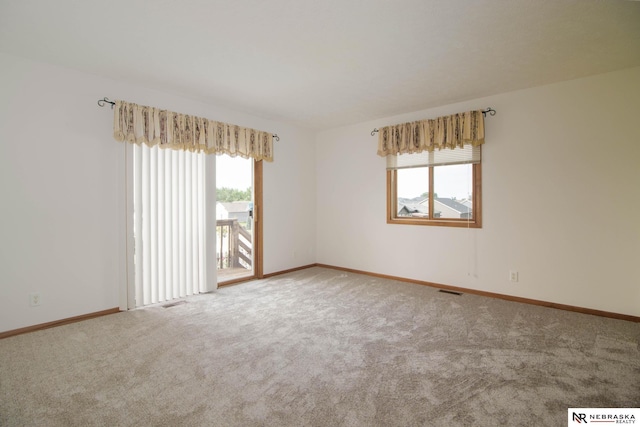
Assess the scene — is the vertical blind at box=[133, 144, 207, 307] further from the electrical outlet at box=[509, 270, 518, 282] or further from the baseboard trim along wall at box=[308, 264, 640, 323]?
the electrical outlet at box=[509, 270, 518, 282]

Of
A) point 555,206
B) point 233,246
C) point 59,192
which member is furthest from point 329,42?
point 233,246

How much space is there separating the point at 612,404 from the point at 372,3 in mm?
2857

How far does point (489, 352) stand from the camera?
2441 mm

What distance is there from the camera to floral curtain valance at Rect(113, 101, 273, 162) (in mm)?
3355

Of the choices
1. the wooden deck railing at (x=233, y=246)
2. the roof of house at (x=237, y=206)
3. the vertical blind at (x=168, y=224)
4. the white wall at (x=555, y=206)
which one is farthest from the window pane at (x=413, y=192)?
the vertical blind at (x=168, y=224)

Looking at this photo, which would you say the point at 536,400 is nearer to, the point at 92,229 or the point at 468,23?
the point at 468,23

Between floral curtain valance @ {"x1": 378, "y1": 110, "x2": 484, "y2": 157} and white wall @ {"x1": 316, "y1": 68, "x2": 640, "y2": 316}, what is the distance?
17 centimetres

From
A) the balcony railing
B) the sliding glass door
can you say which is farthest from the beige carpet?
the balcony railing

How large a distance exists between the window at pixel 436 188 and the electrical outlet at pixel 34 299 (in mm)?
4227

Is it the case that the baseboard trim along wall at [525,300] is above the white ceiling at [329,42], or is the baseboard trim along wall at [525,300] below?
below

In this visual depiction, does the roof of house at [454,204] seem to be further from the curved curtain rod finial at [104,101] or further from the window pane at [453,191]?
the curved curtain rod finial at [104,101]

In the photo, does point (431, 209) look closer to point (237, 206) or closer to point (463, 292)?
point (463, 292)

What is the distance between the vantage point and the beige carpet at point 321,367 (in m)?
1.76

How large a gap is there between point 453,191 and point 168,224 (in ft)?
12.2
